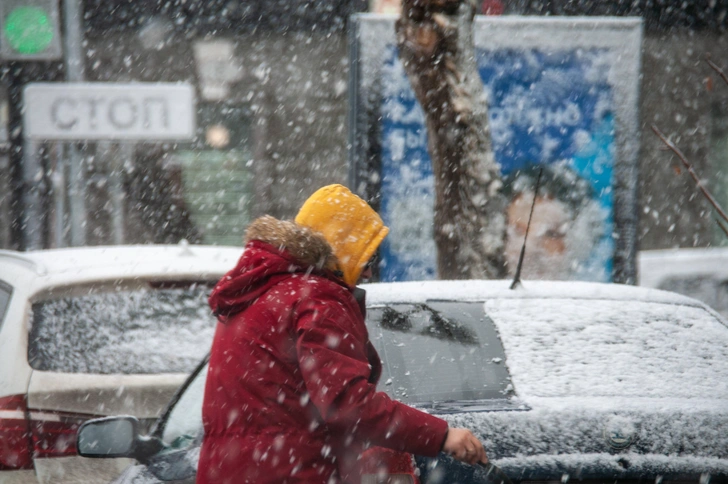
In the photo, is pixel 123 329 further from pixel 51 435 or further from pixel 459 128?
pixel 459 128

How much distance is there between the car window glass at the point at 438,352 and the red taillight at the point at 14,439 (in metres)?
1.77

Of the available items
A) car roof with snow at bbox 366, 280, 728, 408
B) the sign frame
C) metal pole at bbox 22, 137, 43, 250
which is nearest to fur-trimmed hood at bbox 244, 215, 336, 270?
car roof with snow at bbox 366, 280, 728, 408

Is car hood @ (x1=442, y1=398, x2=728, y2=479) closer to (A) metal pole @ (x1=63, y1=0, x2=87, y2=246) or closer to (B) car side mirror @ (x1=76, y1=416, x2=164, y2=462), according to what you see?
(B) car side mirror @ (x1=76, y1=416, x2=164, y2=462)

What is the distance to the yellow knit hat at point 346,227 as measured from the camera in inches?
98.2

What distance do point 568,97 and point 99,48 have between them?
10751 millimetres

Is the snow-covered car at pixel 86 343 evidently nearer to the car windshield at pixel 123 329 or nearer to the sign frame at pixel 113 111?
the car windshield at pixel 123 329

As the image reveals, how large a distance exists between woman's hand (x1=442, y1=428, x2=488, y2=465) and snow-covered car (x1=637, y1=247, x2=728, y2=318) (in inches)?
427

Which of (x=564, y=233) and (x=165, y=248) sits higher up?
(x=165, y=248)

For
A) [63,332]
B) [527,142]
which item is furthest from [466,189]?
[63,332]

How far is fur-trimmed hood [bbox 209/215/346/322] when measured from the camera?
2404 millimetres

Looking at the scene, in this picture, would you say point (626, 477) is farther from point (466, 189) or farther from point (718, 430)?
point (466, 189)

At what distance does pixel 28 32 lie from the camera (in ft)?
25.6

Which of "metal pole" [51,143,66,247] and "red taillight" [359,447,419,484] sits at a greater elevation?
"red taillight" [359,447,419,484]

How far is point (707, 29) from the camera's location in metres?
16.0
